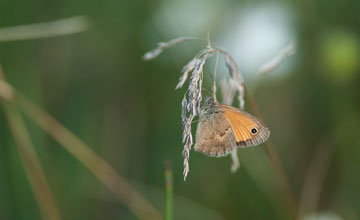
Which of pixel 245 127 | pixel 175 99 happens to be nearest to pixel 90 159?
pixel 245 127

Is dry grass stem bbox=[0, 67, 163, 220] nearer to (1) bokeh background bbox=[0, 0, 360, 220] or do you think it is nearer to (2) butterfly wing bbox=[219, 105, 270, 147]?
(1) bokeh background bbox=[0, 0, 360, 220]

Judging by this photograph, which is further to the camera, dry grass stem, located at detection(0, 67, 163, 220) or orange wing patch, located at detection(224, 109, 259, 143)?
dry grass stem, located at detection(0, 67, 163, 220)

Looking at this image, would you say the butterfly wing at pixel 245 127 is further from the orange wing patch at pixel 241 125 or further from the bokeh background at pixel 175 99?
the bokeh background at pixel 175 99

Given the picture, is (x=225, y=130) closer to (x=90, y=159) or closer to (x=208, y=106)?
(x=208, y=106)

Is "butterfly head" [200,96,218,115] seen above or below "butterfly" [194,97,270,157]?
above

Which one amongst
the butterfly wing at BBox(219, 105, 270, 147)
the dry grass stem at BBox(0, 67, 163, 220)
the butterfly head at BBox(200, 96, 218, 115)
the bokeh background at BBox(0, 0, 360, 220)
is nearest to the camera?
the butterfly wing at BBox(219, 105, 270, 147)

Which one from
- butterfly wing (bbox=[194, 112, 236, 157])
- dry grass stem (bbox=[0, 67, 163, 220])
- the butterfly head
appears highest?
the butterfly head

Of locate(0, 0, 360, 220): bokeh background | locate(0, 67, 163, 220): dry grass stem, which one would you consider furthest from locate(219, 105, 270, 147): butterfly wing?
locate(0, 0, 360, 220): bokeh background

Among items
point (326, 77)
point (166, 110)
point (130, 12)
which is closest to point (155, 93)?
point (166, 110)
